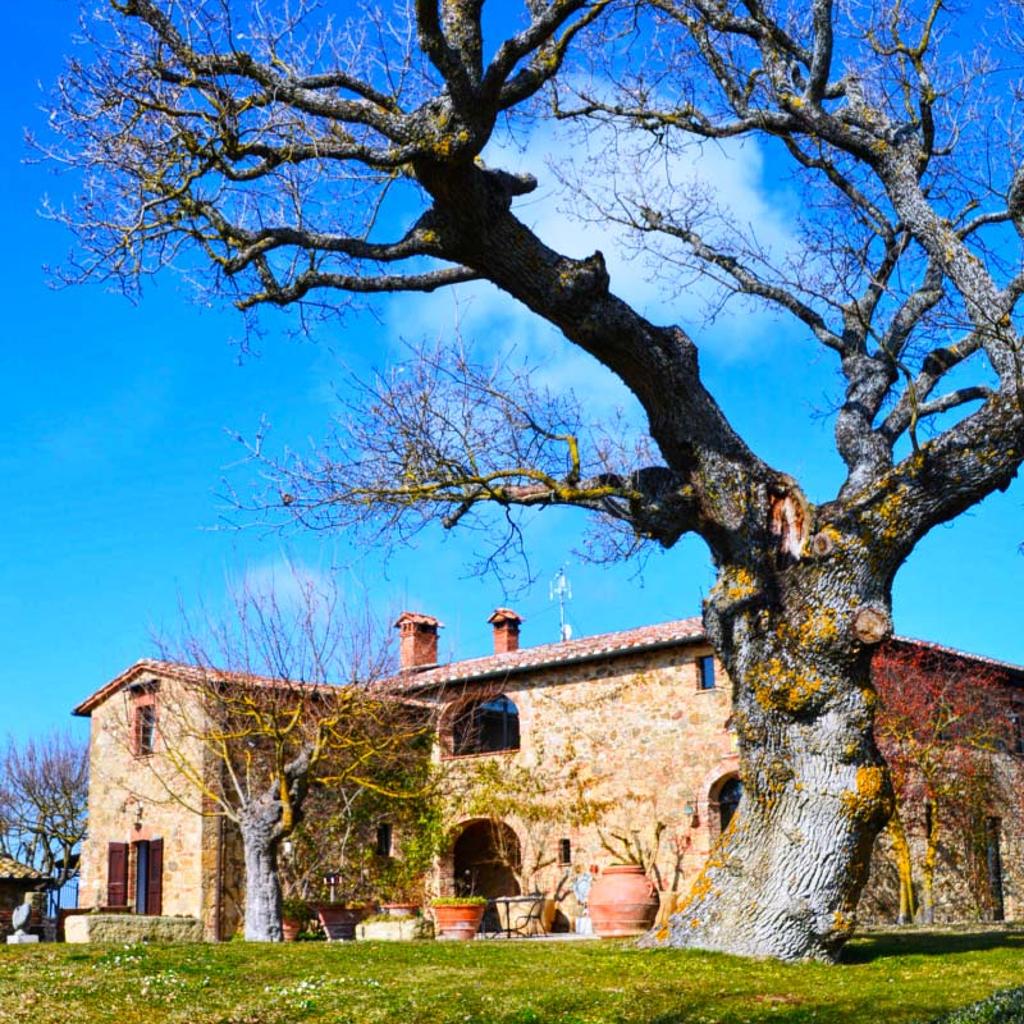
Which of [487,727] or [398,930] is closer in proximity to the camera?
[398,930]

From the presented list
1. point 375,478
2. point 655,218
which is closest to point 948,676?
point 655,218

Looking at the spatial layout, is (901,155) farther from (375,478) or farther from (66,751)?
(66,751)

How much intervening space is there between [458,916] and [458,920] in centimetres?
6

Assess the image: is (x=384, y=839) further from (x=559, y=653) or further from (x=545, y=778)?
(x=559, y=653)

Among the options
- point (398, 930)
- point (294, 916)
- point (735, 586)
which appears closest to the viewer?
point (735, 586)

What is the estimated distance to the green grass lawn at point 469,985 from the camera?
7590 millimetres

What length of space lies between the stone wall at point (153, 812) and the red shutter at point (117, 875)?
0.13 metres

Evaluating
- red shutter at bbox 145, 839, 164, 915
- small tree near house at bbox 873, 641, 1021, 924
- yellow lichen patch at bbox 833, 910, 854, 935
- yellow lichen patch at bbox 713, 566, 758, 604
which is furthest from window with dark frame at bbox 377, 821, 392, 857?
yellow lichen patch at bbox 833, 910, 854, 935

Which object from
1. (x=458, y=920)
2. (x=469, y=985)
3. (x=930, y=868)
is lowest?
(x=458, y=920)

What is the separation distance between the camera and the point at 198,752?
2344cm

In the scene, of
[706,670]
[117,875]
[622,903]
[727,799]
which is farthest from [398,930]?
[117,875]

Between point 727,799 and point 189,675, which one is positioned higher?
point 189,675

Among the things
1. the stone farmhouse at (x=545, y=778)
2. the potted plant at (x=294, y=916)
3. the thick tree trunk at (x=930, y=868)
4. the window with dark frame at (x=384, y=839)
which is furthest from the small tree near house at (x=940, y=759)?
the potted plant at (x=294, y=916)

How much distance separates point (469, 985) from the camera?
28.2 feet
